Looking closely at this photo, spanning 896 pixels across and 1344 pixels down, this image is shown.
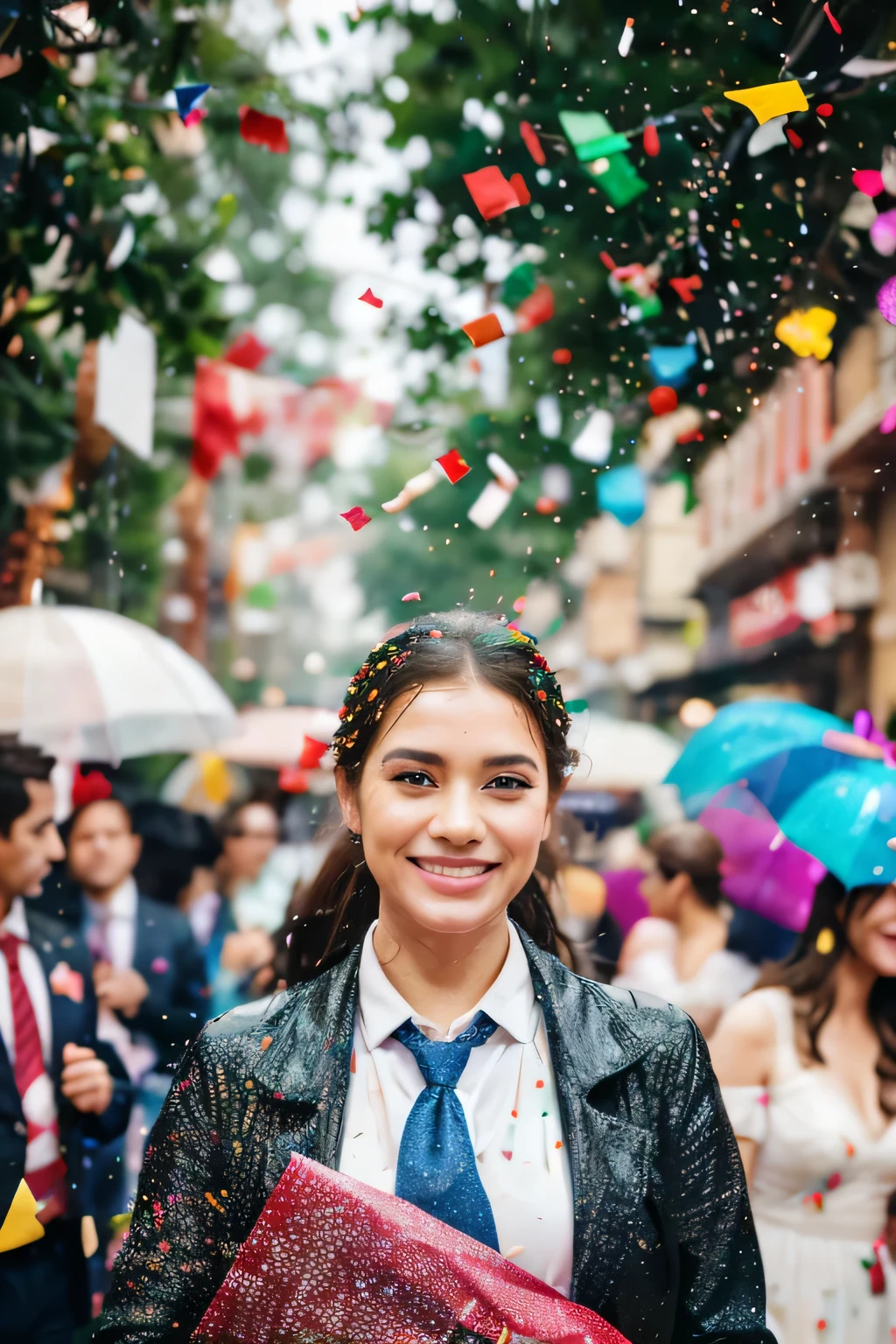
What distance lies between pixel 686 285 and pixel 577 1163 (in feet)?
7.14

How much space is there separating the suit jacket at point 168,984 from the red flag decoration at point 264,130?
218cm

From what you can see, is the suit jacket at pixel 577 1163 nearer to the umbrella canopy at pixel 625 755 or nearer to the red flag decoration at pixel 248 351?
the umbrella canopy at pixel 625 755

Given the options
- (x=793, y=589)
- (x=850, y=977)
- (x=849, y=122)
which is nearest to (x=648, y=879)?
(x=850, y=977)

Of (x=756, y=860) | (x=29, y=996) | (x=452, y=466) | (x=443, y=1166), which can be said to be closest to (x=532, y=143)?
(x=452, y=466)

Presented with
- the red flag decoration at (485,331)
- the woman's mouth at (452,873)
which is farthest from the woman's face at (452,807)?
the red flag decoration at (485,331)

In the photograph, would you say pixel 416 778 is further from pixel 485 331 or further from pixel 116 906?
pixel 116 906

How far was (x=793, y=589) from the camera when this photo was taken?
3.15 meters

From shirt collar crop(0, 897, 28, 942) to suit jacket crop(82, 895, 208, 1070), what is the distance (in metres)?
0.23

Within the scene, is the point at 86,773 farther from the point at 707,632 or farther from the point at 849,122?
the point at 849,122

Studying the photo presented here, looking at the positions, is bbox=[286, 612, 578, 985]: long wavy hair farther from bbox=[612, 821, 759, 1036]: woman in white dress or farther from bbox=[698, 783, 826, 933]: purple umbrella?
bbox=[698, 783, 826, 933]: purple umbrella

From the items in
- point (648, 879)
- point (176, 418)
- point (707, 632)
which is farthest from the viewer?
point (176, 418)

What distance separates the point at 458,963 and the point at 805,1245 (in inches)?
66.5

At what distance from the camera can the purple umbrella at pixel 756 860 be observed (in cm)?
324

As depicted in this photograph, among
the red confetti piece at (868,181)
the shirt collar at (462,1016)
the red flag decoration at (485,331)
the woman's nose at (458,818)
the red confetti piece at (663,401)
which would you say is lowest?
the shirt collar at (462,1016)
